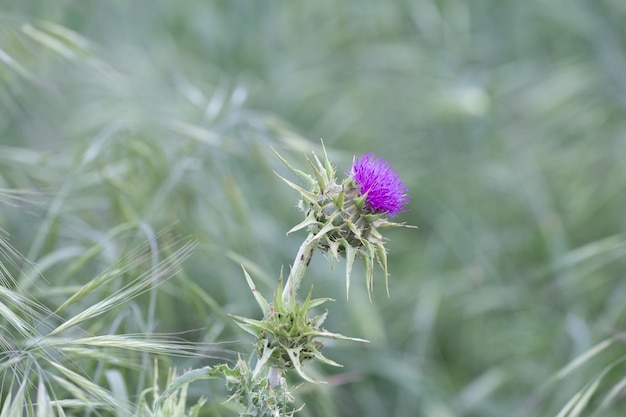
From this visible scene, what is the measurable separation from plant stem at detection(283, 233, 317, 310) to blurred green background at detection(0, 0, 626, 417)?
53cm

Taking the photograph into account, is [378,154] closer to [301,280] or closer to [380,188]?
[380,188]

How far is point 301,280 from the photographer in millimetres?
1189

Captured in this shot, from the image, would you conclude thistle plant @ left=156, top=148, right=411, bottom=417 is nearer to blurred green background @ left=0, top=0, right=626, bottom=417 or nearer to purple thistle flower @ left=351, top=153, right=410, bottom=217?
purple thistle flower @ left=351, top=153, right=410, bottom=217

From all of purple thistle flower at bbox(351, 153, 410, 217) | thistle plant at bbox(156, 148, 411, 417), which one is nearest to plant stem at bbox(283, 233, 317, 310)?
thistle plant at bbox(156, 148, 411, 417)

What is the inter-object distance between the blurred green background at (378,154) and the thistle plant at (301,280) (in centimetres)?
50

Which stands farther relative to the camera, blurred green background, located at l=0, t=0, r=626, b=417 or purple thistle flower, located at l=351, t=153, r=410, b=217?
blurred green background, located at l=0, t=0, r=626, b=417

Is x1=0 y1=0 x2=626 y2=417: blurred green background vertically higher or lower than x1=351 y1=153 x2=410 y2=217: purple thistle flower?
higher

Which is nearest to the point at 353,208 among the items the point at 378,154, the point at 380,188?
the point at 380,188

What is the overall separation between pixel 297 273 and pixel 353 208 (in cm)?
15

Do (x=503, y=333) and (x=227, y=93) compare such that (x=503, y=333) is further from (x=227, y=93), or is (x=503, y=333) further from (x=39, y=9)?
(x=39, y=9)

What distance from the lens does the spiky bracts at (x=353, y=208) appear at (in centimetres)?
124

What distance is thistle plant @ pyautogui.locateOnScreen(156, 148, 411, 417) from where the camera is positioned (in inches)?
45.5

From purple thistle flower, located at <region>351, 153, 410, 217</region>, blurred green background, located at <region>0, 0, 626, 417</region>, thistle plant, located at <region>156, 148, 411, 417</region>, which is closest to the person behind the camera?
thistle plant, located at <region>156, 148, 411, 417</region>

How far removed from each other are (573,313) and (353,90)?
4.73 feet
